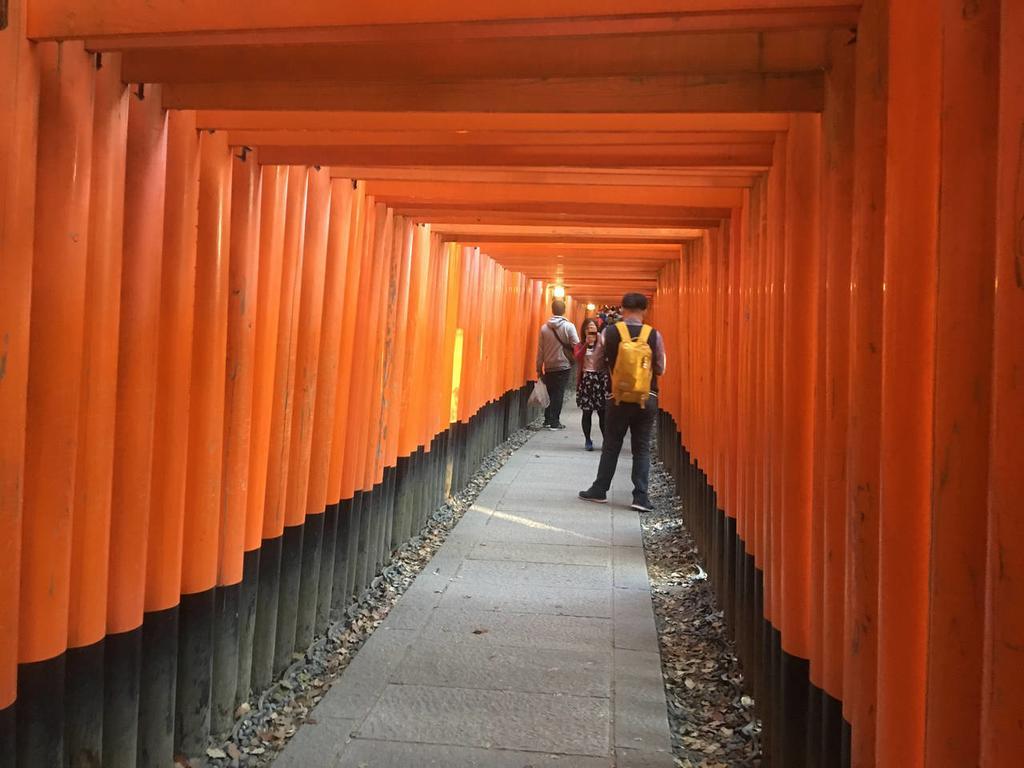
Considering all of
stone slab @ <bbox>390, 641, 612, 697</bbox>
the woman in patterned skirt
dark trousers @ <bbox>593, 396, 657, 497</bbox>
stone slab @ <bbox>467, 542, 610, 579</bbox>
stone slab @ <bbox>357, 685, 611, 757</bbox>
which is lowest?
stone slab @ <bbox>357, 685, 611, 757</bbox>

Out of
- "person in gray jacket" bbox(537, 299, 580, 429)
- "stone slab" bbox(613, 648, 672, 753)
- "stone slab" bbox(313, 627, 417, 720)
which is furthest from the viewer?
"person in gray jacket" bbox(537, 299, 580, 429)

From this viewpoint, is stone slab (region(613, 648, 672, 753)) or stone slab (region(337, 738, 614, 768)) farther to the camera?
stone slab (region(613, 648, 672, 753))

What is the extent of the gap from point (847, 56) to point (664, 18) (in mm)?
610

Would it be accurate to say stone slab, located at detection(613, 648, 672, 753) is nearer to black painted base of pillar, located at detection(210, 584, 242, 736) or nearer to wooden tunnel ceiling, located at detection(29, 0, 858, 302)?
black painted base of pillar, located at detection(210, 584, 242, 736)

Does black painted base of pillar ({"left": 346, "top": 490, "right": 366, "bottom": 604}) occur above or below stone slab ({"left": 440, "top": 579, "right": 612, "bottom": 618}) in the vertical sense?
above

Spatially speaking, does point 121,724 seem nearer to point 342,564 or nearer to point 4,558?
point 4,558

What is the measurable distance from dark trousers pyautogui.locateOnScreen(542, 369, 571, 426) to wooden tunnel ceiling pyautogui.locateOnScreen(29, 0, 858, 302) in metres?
9.62

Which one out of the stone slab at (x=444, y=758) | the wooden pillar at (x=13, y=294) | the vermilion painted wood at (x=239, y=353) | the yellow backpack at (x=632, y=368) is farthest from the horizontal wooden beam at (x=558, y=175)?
the yellow backpack at (x=632, y=368)

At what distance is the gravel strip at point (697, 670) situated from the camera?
3.37 meters

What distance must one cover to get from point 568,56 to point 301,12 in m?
0.68

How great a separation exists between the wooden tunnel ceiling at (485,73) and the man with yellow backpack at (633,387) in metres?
3.59

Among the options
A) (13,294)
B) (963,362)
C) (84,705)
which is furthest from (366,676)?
(963,362)

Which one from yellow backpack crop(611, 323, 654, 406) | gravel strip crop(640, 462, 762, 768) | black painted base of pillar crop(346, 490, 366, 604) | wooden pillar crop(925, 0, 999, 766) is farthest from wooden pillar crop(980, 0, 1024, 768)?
yellow backpack crop(611, 323, 654, 406)

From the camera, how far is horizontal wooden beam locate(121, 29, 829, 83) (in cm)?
220
